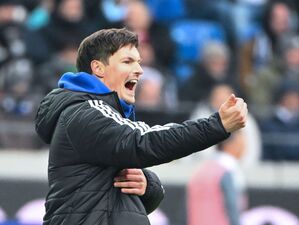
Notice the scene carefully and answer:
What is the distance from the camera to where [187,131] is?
5.07 meters

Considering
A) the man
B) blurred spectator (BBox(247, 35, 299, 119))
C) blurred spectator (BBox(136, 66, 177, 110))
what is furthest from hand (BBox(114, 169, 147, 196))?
blurred spectator (BBox(247, 35, 299, 119))

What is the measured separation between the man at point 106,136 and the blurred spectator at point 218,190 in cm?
311

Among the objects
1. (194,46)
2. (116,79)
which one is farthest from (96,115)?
(194,46)

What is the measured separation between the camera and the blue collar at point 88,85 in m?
5.34

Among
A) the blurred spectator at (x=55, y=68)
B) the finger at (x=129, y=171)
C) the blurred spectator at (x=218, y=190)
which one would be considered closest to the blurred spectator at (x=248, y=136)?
the blurred spectator at (x=55, y=68)

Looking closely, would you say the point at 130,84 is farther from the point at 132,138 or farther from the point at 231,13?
the point at 231,13

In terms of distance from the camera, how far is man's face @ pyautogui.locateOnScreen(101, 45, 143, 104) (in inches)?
210

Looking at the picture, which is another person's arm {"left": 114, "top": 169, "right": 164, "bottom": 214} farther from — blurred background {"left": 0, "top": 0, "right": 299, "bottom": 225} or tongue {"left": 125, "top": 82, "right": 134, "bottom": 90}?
blurred background {"left": 0, "top": 0, "right": 299, "bottom": 225}

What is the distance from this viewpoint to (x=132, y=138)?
5113 millimetres

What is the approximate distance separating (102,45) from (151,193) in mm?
786

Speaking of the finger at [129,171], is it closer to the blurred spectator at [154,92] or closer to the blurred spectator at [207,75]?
the blurred spectator at [154,92]

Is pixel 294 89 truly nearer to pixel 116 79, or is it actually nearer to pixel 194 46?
pixel 194 46

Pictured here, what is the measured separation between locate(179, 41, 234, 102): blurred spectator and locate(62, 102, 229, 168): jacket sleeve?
6.51m

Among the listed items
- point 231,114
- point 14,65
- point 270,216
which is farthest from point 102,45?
point 14,65
